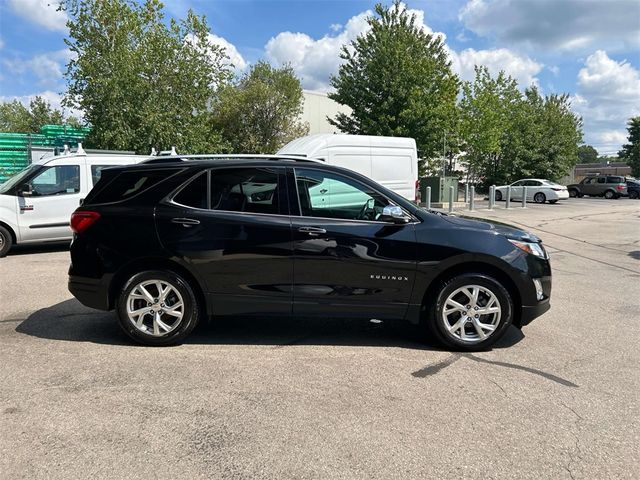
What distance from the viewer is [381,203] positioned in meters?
4.59

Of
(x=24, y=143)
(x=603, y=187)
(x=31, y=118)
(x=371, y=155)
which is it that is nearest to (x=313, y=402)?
(x=371, y=155)

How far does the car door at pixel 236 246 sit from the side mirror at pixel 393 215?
0.87 metres

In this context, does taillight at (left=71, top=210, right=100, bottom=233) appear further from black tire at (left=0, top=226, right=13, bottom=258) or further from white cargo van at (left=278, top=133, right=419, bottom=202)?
white cargo van at (left=278, top=133, right=419, bottom=202)

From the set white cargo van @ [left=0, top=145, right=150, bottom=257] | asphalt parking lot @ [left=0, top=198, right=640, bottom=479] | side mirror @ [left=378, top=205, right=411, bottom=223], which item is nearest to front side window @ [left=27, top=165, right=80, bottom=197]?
white cargo van @ [left=0, top=145, right=150, bottom=257]

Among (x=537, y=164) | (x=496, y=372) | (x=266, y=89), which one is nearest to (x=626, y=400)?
(x=496, y=372)

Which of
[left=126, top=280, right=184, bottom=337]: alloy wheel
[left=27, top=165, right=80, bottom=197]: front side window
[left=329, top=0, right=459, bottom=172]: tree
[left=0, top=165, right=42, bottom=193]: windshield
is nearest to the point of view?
[left=126, top=280, right=184, bottom=337]: alloy wheel

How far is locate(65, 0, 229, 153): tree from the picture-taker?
17.2 metres

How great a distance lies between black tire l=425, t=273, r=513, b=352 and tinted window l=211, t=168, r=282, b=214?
1.71 meters

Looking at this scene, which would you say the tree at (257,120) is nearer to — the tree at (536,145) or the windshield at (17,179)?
the tree at (536,145)

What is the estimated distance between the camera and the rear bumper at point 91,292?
454cm

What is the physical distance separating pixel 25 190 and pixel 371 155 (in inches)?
312

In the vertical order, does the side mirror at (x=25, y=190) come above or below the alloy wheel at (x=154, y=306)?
above

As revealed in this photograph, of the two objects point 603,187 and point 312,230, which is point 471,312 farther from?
point 603,187

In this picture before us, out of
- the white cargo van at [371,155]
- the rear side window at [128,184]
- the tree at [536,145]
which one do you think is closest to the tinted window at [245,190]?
the rear side window at [128,184]
